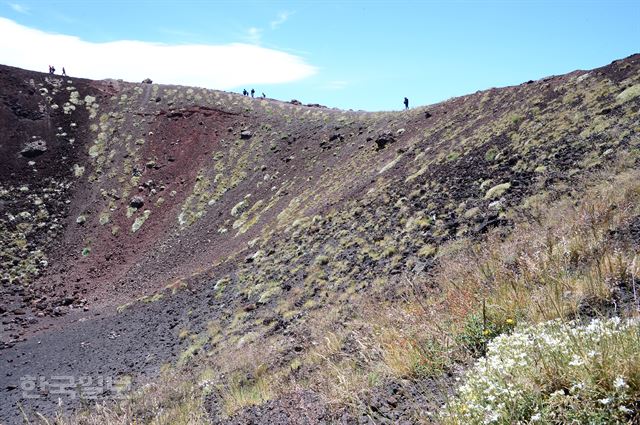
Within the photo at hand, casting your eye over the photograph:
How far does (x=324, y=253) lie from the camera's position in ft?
52.0

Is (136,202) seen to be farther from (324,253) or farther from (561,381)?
(561,381)

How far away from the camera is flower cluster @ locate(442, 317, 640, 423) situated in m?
2.54

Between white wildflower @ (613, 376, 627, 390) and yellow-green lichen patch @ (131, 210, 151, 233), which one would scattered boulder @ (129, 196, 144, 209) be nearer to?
yellow-green lichen patch @ (131, 210, 151, 233)

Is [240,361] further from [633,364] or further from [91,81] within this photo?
[91,81]

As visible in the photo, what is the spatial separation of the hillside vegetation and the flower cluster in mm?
18

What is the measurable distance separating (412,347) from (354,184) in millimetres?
18740

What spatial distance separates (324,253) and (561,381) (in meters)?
13.1

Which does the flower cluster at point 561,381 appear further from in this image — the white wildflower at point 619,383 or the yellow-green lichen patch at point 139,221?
the yellow-green lichen patch at point 139,221

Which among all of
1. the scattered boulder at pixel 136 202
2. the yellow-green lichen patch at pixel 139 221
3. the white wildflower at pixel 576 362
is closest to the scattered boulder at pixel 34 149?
the scattered boulder at pixel 136 202

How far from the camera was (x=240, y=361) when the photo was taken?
30.5 feet

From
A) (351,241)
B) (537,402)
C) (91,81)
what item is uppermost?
(91,81)

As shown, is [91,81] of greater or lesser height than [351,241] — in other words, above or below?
above

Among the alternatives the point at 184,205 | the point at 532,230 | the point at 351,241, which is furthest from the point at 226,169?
the point at 532,230

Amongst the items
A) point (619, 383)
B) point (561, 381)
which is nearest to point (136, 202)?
point (561, 381)
